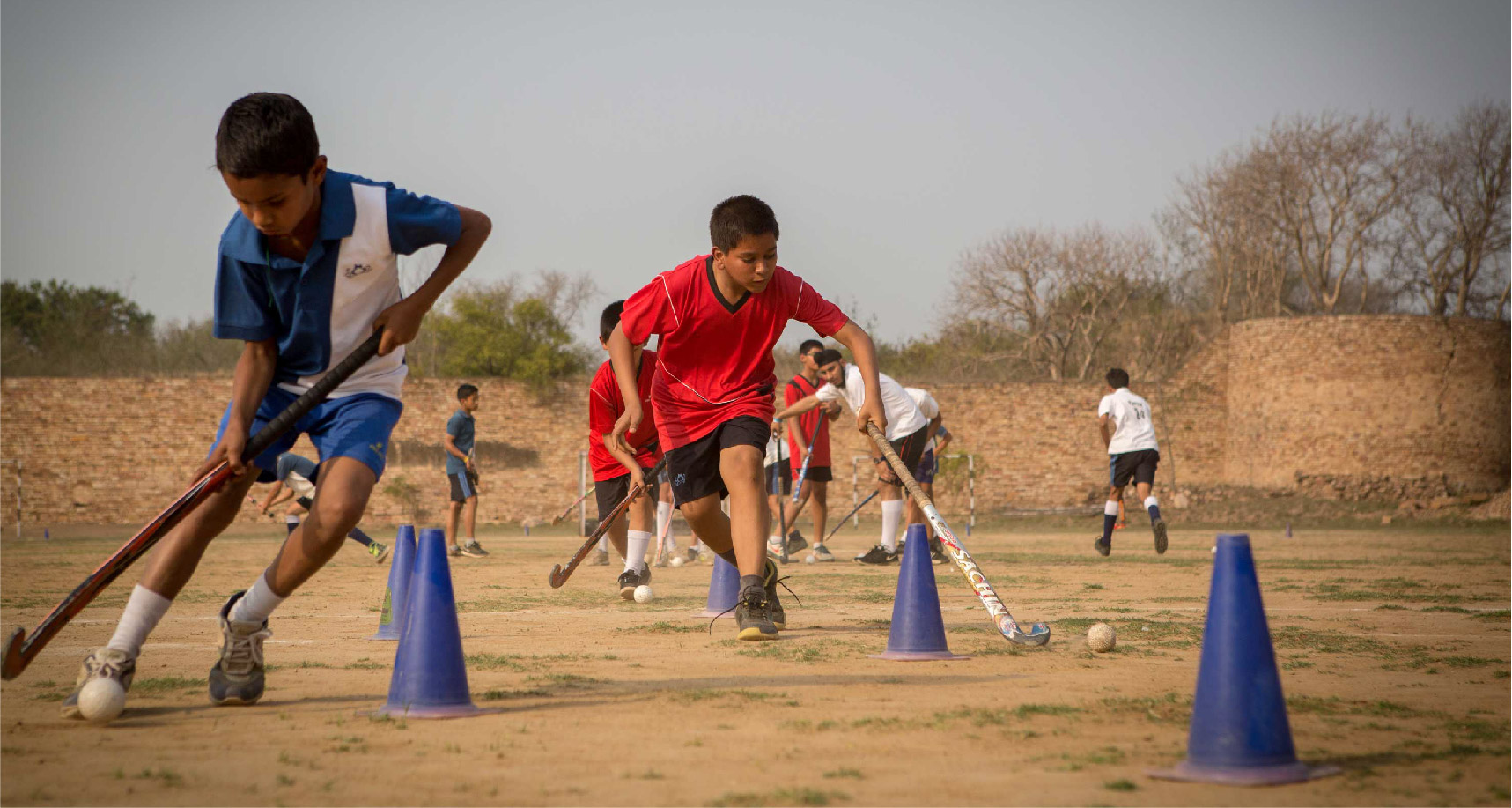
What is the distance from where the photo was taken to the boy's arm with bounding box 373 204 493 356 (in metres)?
4.11

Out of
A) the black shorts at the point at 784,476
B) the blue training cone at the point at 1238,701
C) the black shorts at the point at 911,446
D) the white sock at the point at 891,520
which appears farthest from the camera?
the black shorts at the point at 784,476

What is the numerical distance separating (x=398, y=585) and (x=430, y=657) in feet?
6.90

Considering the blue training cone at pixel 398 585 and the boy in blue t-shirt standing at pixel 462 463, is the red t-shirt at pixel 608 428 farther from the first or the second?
the boy in blue t-shirt standing at pixel 462 463

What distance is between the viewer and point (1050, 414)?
101 feet

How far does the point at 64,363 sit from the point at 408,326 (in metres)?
30.2

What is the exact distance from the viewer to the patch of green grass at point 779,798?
9.27 feet

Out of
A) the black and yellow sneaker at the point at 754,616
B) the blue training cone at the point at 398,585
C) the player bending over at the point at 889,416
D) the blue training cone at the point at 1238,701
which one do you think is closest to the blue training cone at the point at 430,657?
the blue training cone at the point at 398,585

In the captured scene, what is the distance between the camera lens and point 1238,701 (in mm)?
3186

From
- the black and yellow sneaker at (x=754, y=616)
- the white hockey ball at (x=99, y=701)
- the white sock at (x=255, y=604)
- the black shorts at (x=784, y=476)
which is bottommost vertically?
the white hockey ball at (x=99, y=701)

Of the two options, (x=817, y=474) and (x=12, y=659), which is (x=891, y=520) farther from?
(x=12, y=659)

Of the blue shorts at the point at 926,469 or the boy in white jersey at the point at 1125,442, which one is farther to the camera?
the boy in white jersey at the point at 1125,442

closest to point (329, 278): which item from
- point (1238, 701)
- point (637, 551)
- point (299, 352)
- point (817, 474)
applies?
point (299, 352)

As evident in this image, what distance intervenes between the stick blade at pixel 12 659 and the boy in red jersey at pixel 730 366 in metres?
2.64

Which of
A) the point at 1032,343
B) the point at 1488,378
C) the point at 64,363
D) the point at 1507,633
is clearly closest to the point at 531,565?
the point at 1507,633
